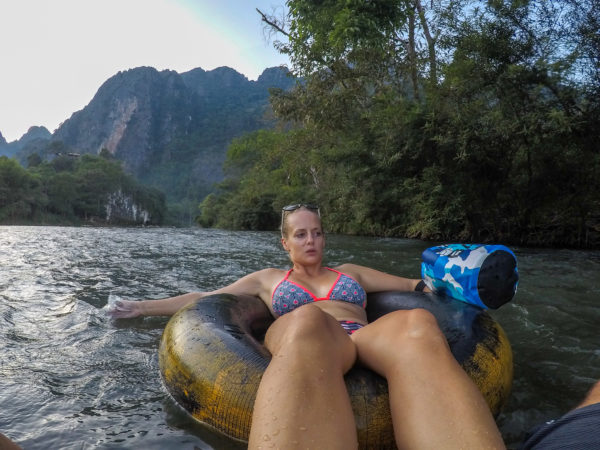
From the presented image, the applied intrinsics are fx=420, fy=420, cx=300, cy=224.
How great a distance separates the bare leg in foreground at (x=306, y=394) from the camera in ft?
3.72

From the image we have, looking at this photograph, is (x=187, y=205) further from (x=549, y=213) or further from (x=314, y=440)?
(x=314, y=440)

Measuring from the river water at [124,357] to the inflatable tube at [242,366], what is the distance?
5.7 inches

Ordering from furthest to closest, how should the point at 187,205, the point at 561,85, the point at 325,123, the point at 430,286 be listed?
1. the point at 187,205
2. the point at 325,123
3. the point at 561,85
4. the point at 430,286

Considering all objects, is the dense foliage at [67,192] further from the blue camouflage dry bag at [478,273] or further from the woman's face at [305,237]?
the blue camouflage dry bag at [478,273]

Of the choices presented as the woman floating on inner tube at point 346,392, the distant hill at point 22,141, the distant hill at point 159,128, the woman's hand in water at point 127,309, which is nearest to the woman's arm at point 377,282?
the woman floating on inner tube at point 346,392

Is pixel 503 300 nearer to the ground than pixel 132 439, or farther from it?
farther from it

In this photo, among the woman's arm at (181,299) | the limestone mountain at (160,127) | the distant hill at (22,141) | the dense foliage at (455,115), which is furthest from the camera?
the distant hill at (22,141)

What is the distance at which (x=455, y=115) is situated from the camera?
9.81 meters

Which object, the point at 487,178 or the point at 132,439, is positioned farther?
the point at 487,178

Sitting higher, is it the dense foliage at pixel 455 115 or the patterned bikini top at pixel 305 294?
the dense foliage at pixel 455 115

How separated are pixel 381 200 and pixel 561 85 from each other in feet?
19.4

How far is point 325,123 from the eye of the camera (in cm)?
1311

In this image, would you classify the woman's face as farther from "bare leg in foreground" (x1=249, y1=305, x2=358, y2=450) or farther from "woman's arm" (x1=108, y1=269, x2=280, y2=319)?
"bare leg in foreground" (x1=249, y1=305, x2=358, y2=450)

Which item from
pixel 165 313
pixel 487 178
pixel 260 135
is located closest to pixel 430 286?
pixel 165 313
